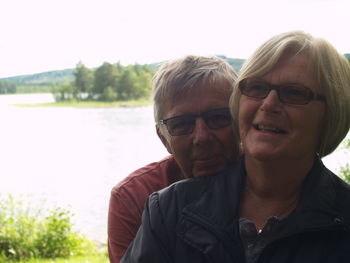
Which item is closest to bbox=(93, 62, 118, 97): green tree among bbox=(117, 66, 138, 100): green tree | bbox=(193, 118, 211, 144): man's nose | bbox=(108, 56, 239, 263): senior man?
bbox=(117, 66, 138, 100): green tree

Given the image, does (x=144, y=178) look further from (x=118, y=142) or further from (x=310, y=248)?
(x=118, y=142)

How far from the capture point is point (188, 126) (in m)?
2.09

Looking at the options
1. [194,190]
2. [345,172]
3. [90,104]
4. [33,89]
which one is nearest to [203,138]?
[194,190]

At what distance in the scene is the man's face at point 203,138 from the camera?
206cm

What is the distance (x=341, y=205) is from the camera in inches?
62.1

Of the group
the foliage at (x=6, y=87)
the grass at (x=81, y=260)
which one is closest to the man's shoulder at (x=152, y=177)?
the grass at (x=81, y=260)

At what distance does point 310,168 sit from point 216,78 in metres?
0.65

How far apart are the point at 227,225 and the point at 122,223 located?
2.25 feet

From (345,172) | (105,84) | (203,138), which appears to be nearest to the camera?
(203,138)

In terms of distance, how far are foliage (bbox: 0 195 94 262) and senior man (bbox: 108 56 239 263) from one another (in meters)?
5.45

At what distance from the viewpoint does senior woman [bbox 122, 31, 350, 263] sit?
1.53 m

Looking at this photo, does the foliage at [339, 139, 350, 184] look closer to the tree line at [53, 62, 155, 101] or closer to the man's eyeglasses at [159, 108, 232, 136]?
the man's eyeglasses at [159, 108, 232, 136]

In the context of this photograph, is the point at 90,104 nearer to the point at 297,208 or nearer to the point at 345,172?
the point at 345,172

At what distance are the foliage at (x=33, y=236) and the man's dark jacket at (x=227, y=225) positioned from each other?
593cm
